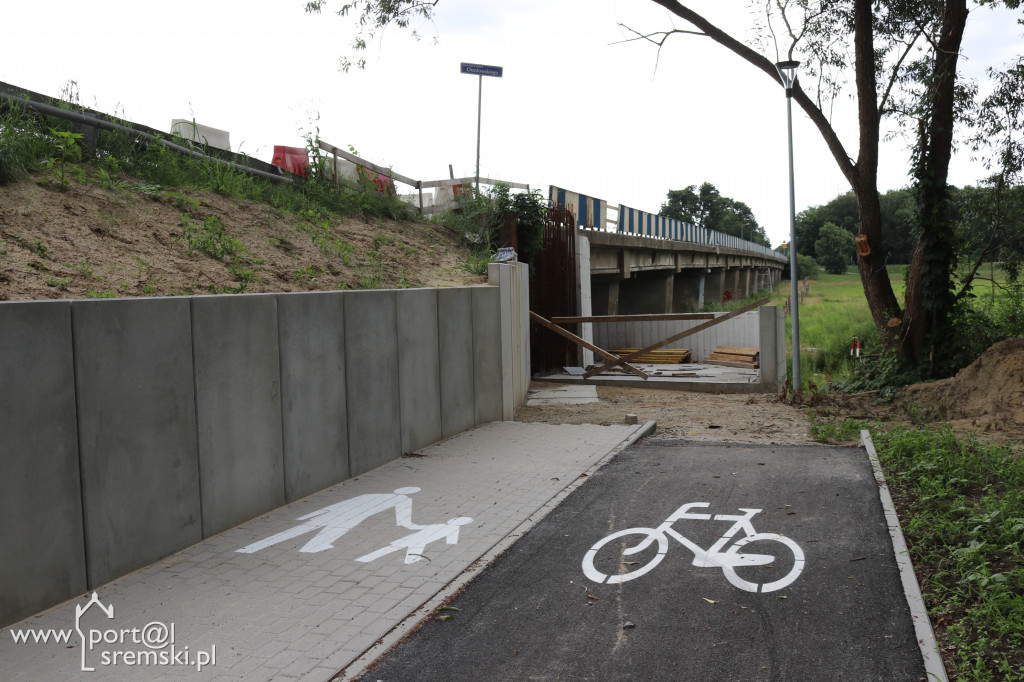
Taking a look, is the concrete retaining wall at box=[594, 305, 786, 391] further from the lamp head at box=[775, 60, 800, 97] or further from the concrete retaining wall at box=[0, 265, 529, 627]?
the concrete retaining wall at box=[0, 265, 529, 627]

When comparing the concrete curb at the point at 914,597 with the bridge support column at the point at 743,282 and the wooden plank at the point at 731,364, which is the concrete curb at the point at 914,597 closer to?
the wooden plank at the point at 731,364

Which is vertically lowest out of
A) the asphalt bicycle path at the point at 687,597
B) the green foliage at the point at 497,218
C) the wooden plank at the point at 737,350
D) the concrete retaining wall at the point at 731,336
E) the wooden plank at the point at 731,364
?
the wooden plank at the point at 731,364

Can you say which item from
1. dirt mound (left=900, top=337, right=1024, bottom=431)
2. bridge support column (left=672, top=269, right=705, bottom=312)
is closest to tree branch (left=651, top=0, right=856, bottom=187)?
dirt mound (left=900, top=337, right=1024, bottom=431)

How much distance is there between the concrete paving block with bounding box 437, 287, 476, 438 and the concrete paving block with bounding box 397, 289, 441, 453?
17cm

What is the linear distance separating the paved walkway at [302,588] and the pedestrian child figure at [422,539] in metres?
0.02

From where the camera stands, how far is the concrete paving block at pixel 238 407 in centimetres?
618

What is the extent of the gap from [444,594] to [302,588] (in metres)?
0.92

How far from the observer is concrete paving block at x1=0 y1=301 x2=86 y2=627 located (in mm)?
4562

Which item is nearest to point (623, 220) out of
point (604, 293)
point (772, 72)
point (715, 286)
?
point (604, 293)

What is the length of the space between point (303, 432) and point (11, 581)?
3.04 metres

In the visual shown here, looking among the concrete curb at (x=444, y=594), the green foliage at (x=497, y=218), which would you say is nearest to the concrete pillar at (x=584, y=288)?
the green foliage at (x=497, y=218)

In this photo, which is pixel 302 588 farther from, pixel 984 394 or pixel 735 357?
pixel 735 357

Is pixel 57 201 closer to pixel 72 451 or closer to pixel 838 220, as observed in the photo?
pixel 72 451

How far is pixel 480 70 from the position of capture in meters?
14.8
